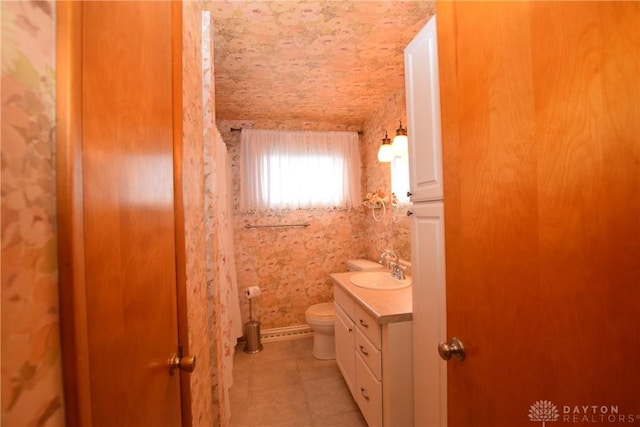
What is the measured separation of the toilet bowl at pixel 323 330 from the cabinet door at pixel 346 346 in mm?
258

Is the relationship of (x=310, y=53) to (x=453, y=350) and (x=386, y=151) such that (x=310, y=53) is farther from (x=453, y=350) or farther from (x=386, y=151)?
(x=453, y=350)

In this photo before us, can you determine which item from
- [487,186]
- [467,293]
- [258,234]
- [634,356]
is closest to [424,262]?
[467,293]

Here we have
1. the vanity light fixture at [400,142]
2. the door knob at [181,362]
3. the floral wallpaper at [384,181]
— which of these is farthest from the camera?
the floral wallpaper at [384,181]

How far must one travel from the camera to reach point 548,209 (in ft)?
1.66

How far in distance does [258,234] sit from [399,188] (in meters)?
1.60

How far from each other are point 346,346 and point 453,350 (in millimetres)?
1298

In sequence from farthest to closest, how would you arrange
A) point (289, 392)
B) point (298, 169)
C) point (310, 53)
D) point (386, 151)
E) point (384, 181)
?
point (298, 169) → point (384, 181) → point (386, 151) → point (289, 392) → point (310, 53)

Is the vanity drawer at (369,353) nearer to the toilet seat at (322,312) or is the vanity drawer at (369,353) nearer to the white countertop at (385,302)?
the white countertop at (385,302)

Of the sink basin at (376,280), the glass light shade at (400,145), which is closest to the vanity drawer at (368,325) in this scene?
the sink basin at (376,280)

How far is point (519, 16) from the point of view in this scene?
0.54 meters

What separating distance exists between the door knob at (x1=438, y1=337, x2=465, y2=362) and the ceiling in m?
1.61

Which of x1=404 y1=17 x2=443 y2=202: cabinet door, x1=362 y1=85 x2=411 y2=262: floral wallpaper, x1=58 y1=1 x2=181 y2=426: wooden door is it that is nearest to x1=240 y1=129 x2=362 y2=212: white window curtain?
x1=362 y1=85 x2=411 y2=262: floral wallpaper

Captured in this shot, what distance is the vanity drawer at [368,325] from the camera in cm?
138

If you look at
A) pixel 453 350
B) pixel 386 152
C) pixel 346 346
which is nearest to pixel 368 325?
pixel 346 346
